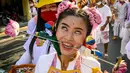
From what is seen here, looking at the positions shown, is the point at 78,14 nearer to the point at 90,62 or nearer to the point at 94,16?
the point at 94,16

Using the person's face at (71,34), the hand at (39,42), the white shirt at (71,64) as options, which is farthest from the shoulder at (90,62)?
the hand at (39,42)

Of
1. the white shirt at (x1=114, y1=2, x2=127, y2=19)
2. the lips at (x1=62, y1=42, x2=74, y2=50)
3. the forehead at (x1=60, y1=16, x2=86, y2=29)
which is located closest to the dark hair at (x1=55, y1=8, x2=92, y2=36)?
the forehead at (x1=60, y1=16, x2=86, y2=29)

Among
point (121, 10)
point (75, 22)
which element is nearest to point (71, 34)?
point (75, 22)

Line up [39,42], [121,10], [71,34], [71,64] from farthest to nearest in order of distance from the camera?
[121,10] → [39,42] → [71,64] → [71,34]

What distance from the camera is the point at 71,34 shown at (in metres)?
1.91

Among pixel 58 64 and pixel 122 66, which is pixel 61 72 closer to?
pixel 58 64

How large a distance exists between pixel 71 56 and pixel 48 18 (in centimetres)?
95

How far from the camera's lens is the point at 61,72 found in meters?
2.00

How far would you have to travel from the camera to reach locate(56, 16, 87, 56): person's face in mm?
1908

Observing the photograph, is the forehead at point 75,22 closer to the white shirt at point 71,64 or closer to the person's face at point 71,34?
the person's face at point 71,34

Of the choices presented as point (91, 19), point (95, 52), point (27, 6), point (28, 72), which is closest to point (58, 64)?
point (95, 52)

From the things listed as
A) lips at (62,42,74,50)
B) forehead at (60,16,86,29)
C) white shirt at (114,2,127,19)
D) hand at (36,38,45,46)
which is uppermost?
forehead at (60,16,86,29)

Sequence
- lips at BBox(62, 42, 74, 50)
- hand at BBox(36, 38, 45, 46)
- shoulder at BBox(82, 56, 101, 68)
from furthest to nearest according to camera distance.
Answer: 1. hand at BBox(36, 38, 45, 46)
2. shoulder at BBox(82, 56, 101, 68)
3. lips at BBox(62, 42, 74, 50)

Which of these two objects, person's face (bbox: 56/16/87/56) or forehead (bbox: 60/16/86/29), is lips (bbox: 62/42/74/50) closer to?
person's face (bbox: 56/16/87/56)
